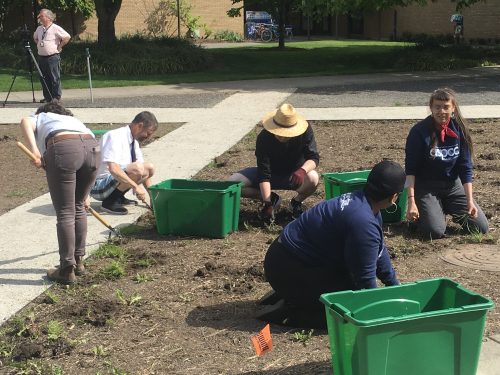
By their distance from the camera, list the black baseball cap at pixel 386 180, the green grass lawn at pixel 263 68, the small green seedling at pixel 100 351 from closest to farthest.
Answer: the black baseball cap at pixel 386 180 < the small green seedling at pixel 100 351 < the green grass lawn at pixel 263 68

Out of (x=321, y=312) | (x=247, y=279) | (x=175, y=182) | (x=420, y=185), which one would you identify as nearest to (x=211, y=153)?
(x=175, y=182)

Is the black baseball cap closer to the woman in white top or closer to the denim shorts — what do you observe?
the woman in white top

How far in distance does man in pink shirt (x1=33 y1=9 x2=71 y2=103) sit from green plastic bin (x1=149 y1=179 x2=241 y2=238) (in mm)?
9740

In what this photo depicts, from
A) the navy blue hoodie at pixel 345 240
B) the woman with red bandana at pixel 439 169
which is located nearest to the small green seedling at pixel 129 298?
the navy blue hoodie at pixel 345 240

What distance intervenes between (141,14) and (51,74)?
923 inches

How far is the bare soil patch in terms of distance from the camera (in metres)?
4.51

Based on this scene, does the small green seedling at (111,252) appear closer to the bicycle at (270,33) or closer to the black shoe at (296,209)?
the black shoe at (296,209)

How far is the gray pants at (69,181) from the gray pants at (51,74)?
427 inches

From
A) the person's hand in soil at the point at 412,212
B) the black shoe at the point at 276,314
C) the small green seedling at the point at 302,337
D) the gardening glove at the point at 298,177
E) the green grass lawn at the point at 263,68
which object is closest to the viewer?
the small green seedling at the point at 302,337

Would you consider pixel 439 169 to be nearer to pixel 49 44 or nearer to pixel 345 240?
pixel 345 240

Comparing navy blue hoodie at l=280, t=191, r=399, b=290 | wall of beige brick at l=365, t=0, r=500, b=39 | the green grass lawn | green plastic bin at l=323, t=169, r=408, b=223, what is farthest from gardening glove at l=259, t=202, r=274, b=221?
wall of beige brick at l=365, t=0, r=500, b=39

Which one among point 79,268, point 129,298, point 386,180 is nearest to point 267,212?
point 79,268

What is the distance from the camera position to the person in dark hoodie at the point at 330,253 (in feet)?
14.2

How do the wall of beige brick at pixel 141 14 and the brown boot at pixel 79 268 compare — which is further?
the wall of beige brick at pixel 141 14
